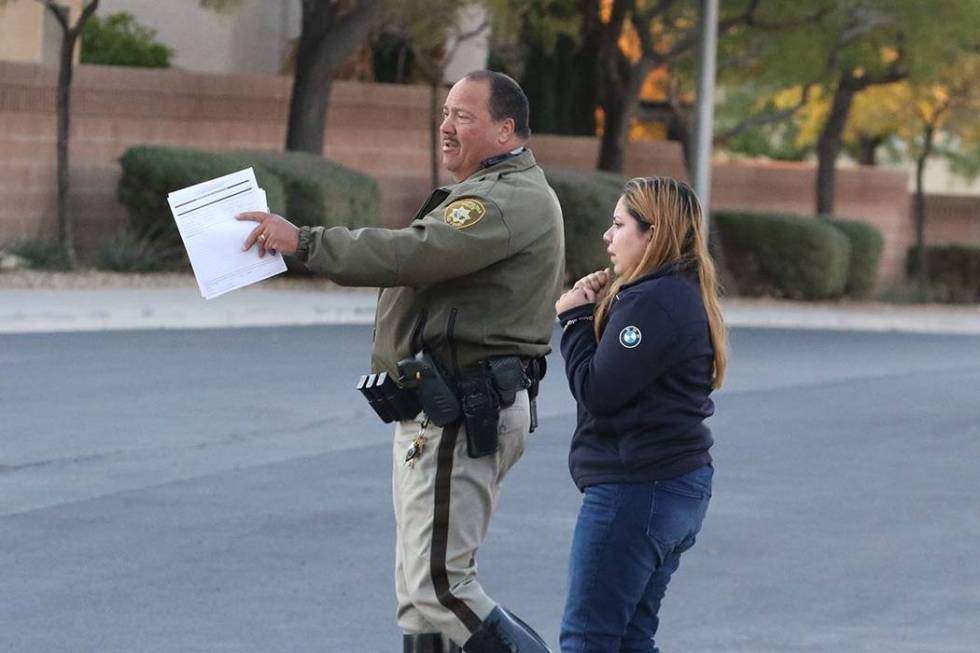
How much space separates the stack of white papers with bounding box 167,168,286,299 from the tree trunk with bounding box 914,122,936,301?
99.5 feet

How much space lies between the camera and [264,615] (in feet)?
23.8

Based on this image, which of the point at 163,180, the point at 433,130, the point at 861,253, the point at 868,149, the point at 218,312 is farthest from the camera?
the point at 868,149

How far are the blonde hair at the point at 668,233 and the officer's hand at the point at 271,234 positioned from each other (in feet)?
2.68

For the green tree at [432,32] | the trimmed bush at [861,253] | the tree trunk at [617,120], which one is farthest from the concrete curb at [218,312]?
the tree trunk at [617,120]

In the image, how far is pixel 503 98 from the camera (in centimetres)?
519

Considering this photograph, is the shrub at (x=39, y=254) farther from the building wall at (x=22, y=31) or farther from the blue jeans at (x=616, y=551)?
the blue jeans at (x=616, y=551)

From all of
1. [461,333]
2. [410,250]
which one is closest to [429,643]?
[461,333]

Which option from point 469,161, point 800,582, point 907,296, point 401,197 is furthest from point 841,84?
point 469,161

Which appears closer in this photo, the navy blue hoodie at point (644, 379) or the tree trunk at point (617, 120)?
the navy blue hoodie at point (644, 379)

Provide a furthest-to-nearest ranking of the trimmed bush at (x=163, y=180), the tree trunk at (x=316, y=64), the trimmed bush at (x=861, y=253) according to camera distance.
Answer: the trimmed bush at (x=861, y=253) → the tree trunk at (x=316, y=64) → the trimmed bush at (x=163, y=180)

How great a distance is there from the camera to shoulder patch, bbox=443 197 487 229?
16.5ft

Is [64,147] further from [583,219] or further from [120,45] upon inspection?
[583,219]

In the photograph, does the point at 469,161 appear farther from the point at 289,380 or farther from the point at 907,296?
the point at 907,296

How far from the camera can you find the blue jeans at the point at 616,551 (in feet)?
16.3
